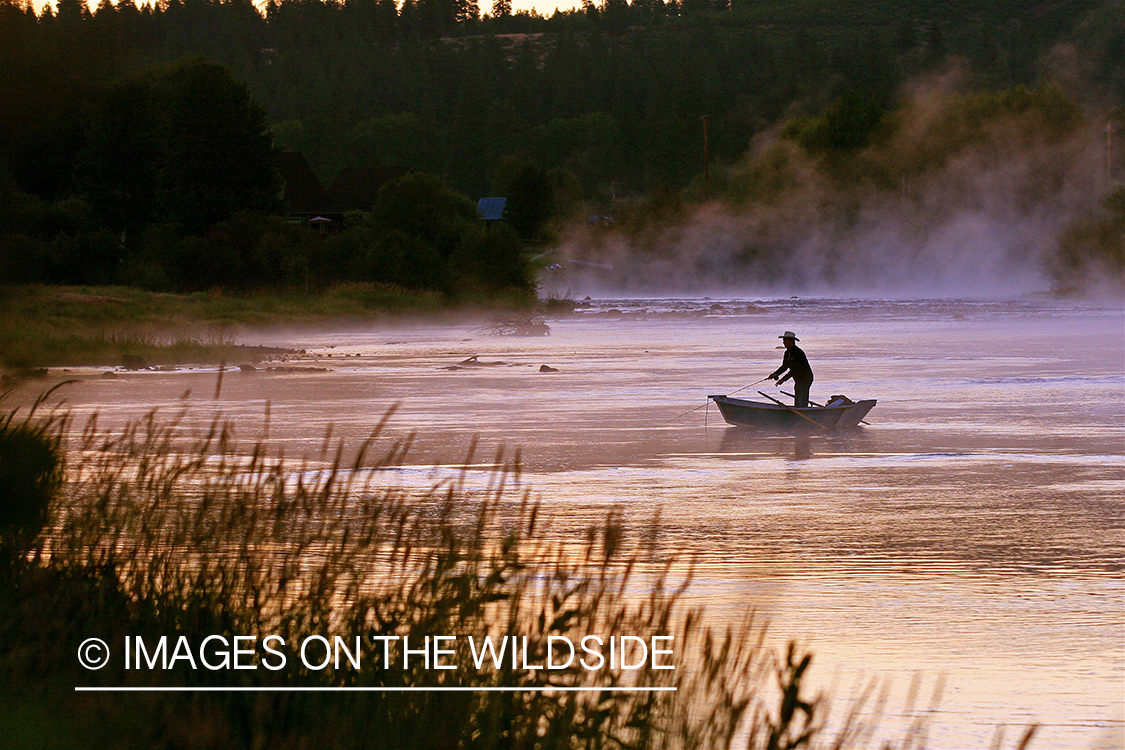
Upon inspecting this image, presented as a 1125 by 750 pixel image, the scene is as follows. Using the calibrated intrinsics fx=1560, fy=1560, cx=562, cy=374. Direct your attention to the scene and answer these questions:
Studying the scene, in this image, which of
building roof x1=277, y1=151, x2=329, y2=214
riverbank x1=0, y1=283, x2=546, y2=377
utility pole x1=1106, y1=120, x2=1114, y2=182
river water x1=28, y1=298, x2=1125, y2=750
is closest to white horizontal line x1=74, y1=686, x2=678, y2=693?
river water x1=28, y1=298, x2=1125, y2=750

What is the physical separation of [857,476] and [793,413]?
5.32 metres

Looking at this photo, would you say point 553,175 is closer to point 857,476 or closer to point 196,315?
point 196,315

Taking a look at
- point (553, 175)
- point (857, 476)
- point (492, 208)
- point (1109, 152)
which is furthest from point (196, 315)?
point (553, 175)

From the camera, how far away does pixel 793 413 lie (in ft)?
82.8

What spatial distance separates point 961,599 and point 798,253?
4292 inches

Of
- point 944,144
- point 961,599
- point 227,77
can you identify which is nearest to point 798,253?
point 944,144

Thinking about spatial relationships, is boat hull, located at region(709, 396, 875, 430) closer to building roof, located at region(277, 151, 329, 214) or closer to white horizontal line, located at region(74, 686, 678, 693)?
white horizontal line, located at region(74, 686, 678, 693)

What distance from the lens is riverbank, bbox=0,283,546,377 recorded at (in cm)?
4181

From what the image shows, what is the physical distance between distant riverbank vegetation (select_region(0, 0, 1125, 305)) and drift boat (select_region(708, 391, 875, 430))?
1014 cm

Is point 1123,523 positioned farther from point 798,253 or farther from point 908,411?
point 798,253

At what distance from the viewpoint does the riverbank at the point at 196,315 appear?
41812 mm

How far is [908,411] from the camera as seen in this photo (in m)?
28.2

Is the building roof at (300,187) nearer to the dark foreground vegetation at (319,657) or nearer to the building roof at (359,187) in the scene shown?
the building roof at (359,187)

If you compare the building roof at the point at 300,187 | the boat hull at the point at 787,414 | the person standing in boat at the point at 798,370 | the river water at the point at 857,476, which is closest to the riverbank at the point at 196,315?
the river water at the point at 857,476
